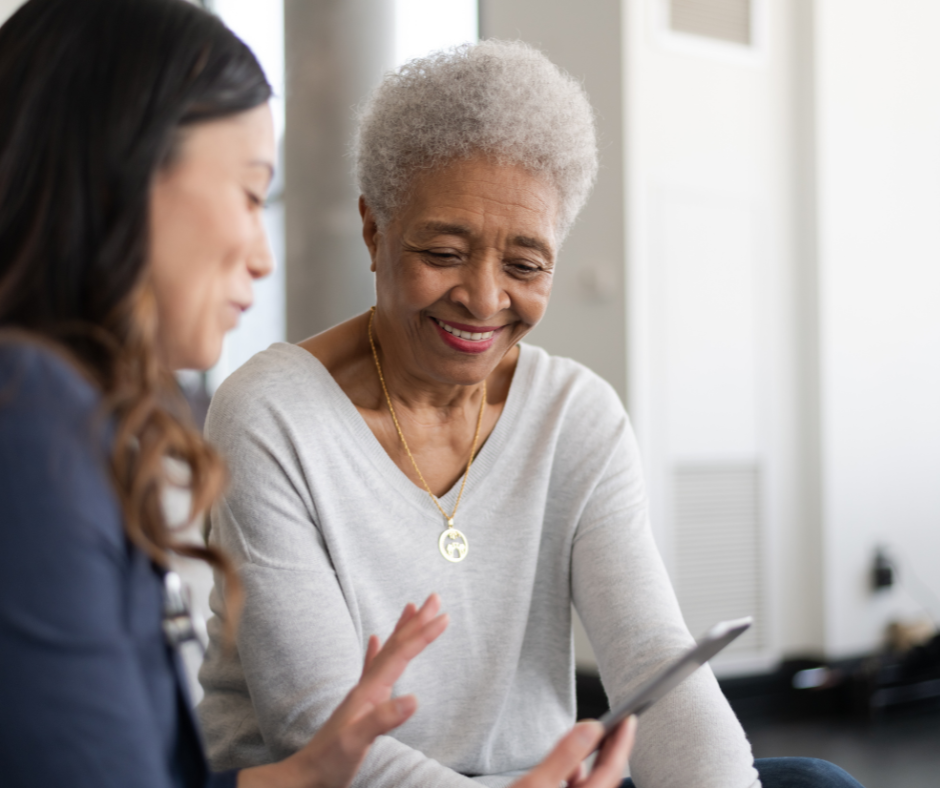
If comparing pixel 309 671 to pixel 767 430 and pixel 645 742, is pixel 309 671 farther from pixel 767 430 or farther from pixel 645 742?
pixel 767 430

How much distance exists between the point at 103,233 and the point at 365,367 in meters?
0.80

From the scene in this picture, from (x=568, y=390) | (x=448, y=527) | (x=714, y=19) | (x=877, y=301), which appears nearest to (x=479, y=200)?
(x=568, y=390)

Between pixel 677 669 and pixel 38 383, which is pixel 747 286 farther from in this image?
pixel 38 383

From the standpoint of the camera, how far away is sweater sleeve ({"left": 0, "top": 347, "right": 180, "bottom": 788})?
582 millimetres

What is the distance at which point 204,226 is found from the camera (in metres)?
0.75

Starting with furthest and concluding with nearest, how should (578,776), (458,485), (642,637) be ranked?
Answer: (458,485) → (642,637) → (578,776)

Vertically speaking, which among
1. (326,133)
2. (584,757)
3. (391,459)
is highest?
(326,133)

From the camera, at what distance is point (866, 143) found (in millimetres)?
3744

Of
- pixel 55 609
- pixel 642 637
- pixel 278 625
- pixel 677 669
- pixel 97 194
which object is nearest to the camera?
pixel 55 609

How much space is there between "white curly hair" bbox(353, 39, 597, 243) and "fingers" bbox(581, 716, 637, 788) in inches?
31.1

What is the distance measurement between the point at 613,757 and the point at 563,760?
0.26ft

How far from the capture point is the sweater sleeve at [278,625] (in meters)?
1.11

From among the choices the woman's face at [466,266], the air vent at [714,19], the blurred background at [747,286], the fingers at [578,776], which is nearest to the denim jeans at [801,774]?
the fingers at [578,776]

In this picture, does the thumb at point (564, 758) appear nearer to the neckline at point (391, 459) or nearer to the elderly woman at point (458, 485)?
the elderly woman at point (458, 485)
